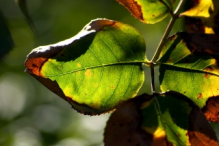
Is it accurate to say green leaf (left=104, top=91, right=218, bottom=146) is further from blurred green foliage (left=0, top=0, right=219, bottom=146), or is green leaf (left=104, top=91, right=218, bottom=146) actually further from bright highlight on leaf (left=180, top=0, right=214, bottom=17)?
blurred green foliage (left=0, top=0, right=219, bottom=146)

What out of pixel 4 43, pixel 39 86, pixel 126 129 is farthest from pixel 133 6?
pixel 39 86

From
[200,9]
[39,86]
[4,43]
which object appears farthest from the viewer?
[39,86]

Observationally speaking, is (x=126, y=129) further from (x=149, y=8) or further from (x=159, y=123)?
(x=149, y=8)

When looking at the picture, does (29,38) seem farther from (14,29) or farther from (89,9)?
(89,9)

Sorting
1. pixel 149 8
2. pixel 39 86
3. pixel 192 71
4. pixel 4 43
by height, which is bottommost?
pixel 39 86

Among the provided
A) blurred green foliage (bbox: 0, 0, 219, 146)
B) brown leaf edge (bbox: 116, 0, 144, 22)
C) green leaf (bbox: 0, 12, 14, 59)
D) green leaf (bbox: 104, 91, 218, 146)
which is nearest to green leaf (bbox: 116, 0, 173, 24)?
brown leaf edge (bbox: 116, 0, 144, 22)

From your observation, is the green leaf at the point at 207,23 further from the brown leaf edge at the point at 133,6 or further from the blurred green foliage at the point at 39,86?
the blurred green foliage at the point at 39,86

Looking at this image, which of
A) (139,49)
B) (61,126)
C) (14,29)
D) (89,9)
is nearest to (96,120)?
(61,126)
